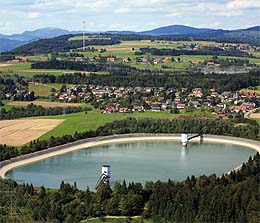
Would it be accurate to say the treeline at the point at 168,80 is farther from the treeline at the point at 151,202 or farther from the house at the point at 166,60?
the treeline at the point at 151,202

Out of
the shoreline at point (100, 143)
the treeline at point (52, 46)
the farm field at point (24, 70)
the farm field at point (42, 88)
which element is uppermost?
the treeline at point (52, 46)

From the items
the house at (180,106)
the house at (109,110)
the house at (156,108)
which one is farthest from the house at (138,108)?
the house at (180,106)

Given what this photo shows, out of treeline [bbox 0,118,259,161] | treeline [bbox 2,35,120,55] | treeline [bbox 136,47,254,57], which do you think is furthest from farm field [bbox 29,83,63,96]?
treeline [bbox 136,47,254,57]

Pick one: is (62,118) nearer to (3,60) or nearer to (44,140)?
(44,140)

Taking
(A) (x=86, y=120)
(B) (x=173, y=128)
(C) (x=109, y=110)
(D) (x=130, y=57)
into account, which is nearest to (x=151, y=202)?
(B) (x=173, y=128)

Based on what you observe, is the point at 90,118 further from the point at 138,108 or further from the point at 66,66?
the point at 66,66
